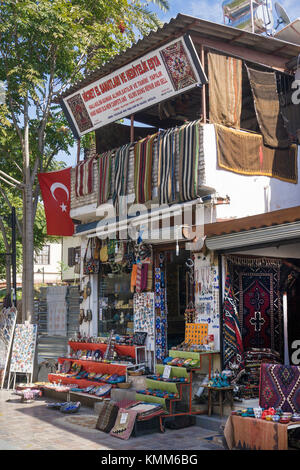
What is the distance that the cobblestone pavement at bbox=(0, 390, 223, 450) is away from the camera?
7406mm

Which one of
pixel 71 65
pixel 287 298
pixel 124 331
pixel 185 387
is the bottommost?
pixel 185 387

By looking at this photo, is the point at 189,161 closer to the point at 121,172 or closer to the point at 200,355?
the point at 121,172

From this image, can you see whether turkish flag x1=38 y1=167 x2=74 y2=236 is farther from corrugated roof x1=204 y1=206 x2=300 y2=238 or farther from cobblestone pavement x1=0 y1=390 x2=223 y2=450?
corrugated roof x1=204 y1=206 x2=300 y2=238

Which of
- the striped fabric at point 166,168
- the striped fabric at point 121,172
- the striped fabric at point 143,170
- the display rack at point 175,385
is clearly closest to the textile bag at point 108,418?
the display rack at point 175,385

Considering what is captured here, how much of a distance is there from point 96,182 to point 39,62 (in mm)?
3926

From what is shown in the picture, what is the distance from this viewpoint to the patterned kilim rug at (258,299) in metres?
9.66

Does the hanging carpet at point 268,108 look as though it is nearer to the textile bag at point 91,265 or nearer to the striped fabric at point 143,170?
the striped fabric at point 143,170

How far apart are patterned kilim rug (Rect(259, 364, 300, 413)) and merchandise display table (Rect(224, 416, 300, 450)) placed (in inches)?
24.8

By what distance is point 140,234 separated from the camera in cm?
1101

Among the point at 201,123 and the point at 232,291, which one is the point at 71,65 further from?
the point at 232,291

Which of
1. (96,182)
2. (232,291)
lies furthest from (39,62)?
(232,291)

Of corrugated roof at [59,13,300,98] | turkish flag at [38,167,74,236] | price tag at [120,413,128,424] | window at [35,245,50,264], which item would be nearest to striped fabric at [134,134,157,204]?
corrugated roof at [59,13,300,98]
